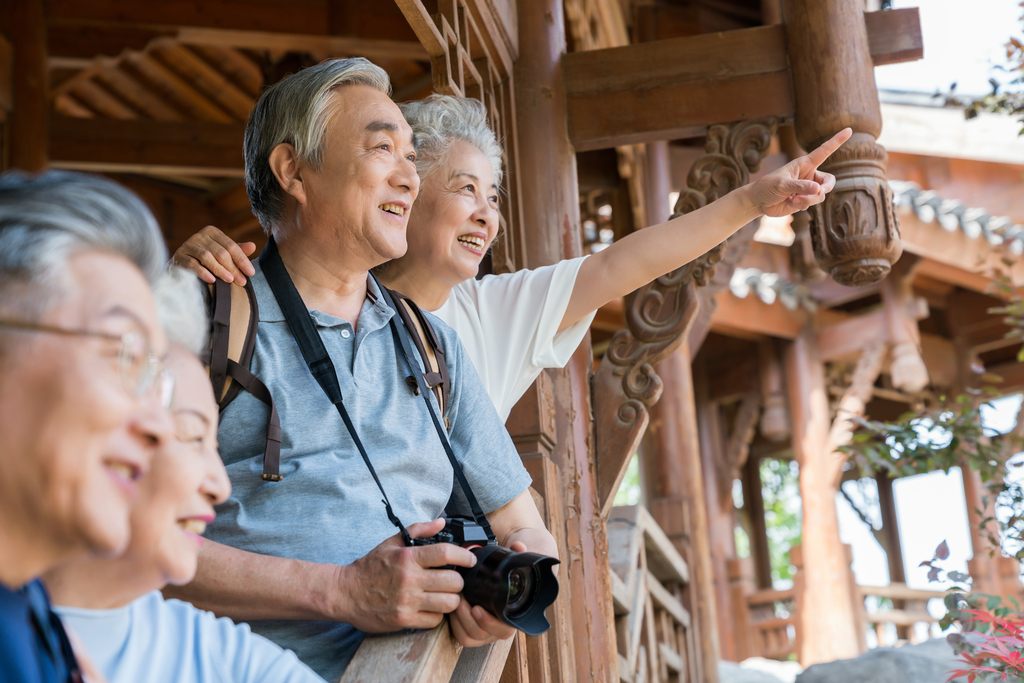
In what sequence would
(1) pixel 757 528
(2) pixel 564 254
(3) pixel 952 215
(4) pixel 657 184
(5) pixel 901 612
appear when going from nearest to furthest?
(2) pixel 564 254 < (4) pixel 657 184 < (3) pixel 952 215 < (5) pixel 901 612 < (1) pixel 757 528

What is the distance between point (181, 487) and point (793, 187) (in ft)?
5.22

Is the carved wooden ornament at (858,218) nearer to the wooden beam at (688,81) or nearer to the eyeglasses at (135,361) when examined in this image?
the wooden beam at (688,81)

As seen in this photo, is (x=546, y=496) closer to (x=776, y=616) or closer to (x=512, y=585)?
(x=512, y=585)

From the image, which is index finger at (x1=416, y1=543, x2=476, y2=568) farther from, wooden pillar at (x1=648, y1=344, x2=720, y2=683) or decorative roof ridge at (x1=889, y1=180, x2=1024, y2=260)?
decorative roof ridge at (x1=889, y1=180, x2=1024, y2=260)

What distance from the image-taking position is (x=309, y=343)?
1610 mm

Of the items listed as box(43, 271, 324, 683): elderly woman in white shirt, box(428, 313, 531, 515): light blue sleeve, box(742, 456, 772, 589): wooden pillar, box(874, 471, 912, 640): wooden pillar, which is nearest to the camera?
box(43, 271, 324, 683): elderly woman in white shirt

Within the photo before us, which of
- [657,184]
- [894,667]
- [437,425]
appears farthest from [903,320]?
[437,425]

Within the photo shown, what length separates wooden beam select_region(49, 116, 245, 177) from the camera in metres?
6.43

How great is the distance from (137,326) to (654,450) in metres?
5.11

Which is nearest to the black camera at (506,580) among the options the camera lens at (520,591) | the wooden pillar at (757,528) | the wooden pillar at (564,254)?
the camera lens at (520,591)

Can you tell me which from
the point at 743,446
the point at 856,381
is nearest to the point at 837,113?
the point at 856,381

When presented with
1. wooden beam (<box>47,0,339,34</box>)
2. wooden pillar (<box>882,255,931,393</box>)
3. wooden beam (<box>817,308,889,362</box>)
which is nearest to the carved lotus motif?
wooden beam (<box>47,0,339,34</box>)

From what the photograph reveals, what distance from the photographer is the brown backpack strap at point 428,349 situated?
1.73 meters

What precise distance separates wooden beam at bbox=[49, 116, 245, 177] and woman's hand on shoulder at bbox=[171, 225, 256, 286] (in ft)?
16.3
